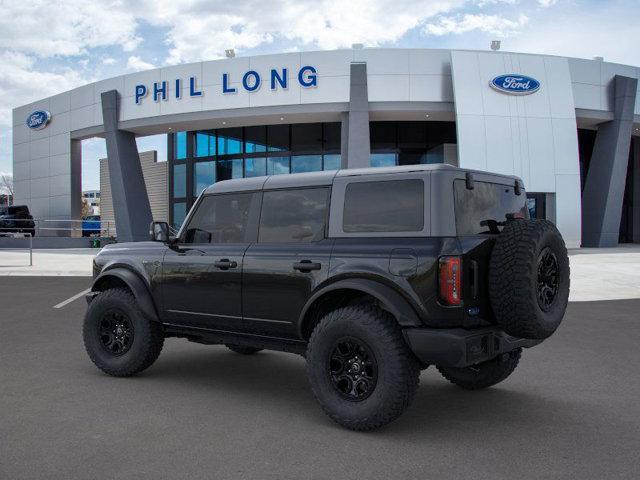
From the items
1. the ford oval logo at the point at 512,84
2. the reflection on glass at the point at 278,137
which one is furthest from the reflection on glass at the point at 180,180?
the ford oval logo at the point at 512,84

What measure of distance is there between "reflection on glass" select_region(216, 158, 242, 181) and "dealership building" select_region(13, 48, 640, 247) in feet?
0.27

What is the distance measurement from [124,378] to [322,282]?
2521 mm

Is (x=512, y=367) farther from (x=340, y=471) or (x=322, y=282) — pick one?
(x=340, y=471)

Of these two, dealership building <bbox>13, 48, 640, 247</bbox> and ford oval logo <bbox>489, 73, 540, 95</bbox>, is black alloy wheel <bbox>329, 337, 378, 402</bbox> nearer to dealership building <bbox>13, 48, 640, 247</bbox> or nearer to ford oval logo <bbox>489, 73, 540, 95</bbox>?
dealership building <bbox>13, 48, 640, 247</bbox>

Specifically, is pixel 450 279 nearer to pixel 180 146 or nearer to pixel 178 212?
pixel 180 146

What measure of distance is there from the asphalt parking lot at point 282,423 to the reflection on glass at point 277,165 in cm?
2543

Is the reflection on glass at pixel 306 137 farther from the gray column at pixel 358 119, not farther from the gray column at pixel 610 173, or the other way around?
the gray column at pixel 610 173

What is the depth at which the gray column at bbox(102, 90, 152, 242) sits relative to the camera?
29812 mm

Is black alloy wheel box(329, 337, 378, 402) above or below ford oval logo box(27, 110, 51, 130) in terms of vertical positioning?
→ below

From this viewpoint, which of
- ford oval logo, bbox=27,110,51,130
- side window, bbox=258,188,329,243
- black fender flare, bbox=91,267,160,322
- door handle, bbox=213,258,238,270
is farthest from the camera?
ford oval logo, bbox=27,110,51,130

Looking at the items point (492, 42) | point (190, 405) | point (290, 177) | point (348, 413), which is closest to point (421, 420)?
point (348, 413)

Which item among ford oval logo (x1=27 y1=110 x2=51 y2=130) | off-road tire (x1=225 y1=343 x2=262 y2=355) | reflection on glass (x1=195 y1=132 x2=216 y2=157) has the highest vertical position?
ford oval logo (x1=27 y1=110 x2=51 y2=130)

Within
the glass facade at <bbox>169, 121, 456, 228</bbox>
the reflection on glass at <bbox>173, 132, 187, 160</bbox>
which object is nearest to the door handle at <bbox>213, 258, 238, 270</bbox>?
the glass facade at <bbox>169, 121, 456, 228</bbox>

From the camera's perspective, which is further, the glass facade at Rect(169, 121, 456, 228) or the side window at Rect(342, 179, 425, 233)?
the glass facade at Rect(169, 121, 456, 228)
